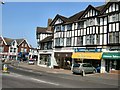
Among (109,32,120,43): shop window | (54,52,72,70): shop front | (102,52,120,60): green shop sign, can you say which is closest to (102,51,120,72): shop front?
(102,52,120,60): green shop sign

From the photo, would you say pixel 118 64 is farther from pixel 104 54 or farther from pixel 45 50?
pixel 45 50

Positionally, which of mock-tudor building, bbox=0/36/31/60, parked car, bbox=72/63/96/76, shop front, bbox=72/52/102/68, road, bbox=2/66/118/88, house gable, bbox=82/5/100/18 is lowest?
road, bbox=2/66/118/88

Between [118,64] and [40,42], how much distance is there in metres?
26.1

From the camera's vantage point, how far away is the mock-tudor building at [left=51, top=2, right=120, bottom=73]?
116ft

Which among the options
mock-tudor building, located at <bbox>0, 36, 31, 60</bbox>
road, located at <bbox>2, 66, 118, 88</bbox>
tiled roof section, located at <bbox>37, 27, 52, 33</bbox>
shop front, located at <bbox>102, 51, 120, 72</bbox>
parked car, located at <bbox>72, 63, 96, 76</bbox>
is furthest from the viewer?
mock-tudor building, located at <bbox>0, 36, 31, 60</bbox>

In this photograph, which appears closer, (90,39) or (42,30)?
(90,39)

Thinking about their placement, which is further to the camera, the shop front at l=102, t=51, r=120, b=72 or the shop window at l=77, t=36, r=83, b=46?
the shop window at l=77, t=36, r=83, b=46

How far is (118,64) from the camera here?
3466 cm

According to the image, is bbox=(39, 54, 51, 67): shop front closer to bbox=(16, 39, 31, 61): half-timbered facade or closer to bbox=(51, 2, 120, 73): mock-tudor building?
bbox=(51, 2, 120, 73): mock-tudor building

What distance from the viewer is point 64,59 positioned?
A: 46.1 metres

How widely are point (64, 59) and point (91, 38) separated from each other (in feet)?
29.3

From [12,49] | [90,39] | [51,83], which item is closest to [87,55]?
[90,39]

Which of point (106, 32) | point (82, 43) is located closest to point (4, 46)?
point (82, 43)

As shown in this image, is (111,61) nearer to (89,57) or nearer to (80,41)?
(89,57)
